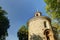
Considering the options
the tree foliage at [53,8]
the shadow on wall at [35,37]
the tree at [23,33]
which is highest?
the tree foliage at [53,8]

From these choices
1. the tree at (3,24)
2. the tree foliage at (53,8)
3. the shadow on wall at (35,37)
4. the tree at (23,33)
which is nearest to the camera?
the tree foliage at (53,8)

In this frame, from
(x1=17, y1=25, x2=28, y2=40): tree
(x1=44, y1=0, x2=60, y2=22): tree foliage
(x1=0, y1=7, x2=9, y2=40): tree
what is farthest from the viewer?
(x1=17, y1=25, x2=28, y2=40): tree

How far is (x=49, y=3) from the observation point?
2097 centimetres

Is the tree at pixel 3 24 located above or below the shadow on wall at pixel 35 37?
above

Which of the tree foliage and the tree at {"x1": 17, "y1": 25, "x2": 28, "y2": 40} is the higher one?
the tree foliage

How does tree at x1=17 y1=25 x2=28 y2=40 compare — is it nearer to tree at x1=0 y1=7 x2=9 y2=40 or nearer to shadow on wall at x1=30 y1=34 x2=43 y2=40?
tree at x1=0 y1=7 x2=9 y2=40

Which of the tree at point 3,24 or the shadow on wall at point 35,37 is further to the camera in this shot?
the tree at point 3,24

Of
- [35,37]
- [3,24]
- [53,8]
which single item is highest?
[53,8]

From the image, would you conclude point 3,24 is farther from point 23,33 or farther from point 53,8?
point 53,8

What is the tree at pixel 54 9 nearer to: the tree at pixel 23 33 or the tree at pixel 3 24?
the tree at pixel 3 24

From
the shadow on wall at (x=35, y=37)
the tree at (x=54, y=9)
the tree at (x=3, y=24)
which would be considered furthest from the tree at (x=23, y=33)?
the tree at (x=54, y=9)

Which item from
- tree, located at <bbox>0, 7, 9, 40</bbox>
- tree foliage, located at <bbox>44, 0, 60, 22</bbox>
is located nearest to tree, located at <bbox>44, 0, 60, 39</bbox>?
tree foliage, located at <bbox>44, 0, 60, 22</bbox>

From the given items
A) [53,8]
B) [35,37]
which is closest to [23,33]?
[35,37]

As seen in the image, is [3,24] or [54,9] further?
[3,24]
